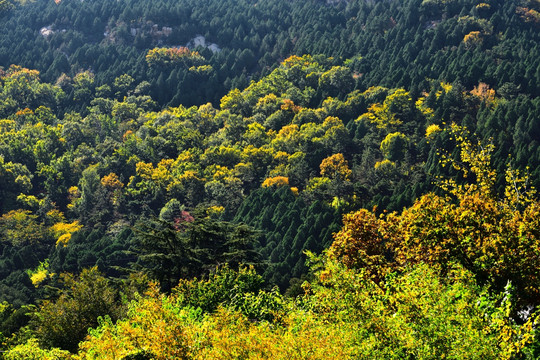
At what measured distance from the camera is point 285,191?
4188 inches

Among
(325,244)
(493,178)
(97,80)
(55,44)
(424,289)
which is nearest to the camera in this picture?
(424,289)

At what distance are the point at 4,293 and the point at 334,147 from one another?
2413 inches

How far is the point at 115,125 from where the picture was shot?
513 feet

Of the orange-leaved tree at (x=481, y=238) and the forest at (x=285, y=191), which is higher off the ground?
the orange-leaved tree at (x=481, y=238)

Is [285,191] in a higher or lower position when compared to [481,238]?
lower

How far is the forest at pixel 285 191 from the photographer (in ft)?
78.8

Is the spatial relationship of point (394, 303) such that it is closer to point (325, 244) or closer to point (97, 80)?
point (325, 244)

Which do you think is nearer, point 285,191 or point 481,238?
point 481,238

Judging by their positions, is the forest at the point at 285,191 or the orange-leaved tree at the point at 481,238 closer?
the forest at the point at 285,191

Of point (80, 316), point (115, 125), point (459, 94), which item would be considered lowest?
point (115, 125)

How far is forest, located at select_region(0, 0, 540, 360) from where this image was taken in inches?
946

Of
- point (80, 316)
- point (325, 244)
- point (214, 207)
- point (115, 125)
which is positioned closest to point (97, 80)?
point (115, 125)

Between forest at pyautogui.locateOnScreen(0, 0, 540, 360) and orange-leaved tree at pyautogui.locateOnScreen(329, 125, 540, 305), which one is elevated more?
orange-leaved tree at pyautogui.locateOnScreen(329, 125, 540, 305)

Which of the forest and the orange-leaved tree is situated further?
the orange-leaved tree
